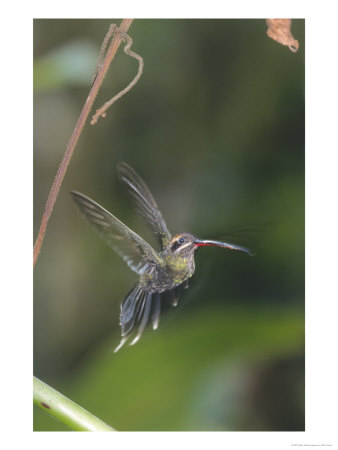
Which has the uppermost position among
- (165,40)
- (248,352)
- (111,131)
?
(165,40)

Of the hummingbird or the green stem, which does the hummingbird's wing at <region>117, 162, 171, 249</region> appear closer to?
the hummingbird

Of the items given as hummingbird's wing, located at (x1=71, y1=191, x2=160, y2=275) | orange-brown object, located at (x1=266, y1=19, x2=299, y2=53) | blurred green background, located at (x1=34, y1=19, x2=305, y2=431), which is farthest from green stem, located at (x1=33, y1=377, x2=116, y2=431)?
orange-brown object, located at (x1=266, y1=19, x2=299, y2=53)

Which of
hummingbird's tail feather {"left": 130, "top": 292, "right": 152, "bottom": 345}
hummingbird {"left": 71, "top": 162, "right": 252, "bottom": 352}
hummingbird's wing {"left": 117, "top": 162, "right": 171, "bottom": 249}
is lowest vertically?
hummingbird's tail feather {"left": 130, "top": 292, "right": 152, "bottom": 345}

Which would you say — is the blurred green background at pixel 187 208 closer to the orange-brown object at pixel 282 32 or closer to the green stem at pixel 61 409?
the orange-brown object at pixel 282 32

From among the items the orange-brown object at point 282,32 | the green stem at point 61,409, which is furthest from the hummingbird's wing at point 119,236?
the orange-brown object at point 282,32
